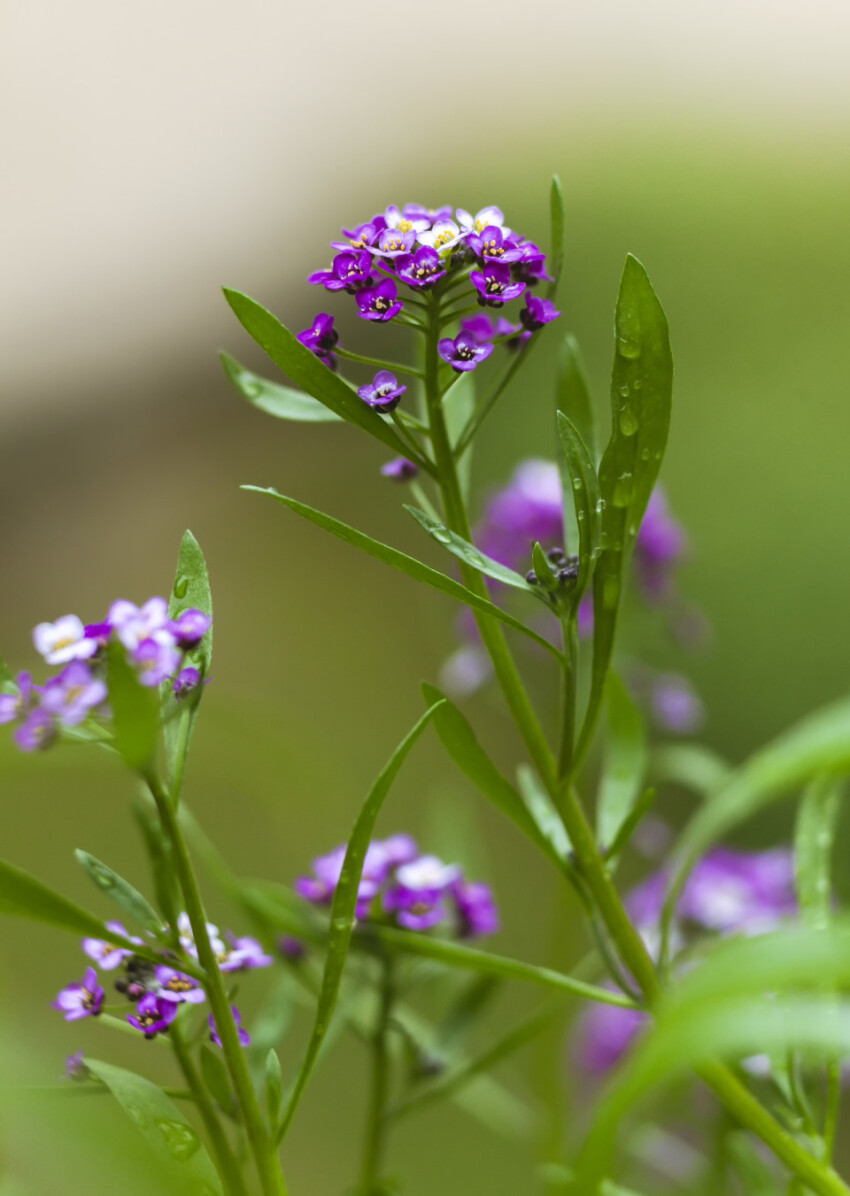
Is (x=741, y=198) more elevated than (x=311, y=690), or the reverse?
(x=741, y=198)

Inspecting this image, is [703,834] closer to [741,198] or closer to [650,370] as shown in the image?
[650,370]

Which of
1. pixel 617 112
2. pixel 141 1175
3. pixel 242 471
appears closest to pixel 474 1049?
pixel 141 1175

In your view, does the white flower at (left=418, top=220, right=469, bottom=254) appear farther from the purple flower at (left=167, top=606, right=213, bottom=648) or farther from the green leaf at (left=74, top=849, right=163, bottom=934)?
the green leaf at (left=74, top=849, right=163, bottom=934)

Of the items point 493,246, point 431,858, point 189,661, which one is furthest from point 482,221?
point 431,858

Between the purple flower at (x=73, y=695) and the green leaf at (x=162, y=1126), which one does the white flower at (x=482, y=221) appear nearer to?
the purple flower at (x=73, y=695)

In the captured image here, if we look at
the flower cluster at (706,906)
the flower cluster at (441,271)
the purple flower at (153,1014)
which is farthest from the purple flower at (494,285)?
the flower cluster at (706,906)

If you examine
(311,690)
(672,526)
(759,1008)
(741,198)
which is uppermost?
(741,198)
